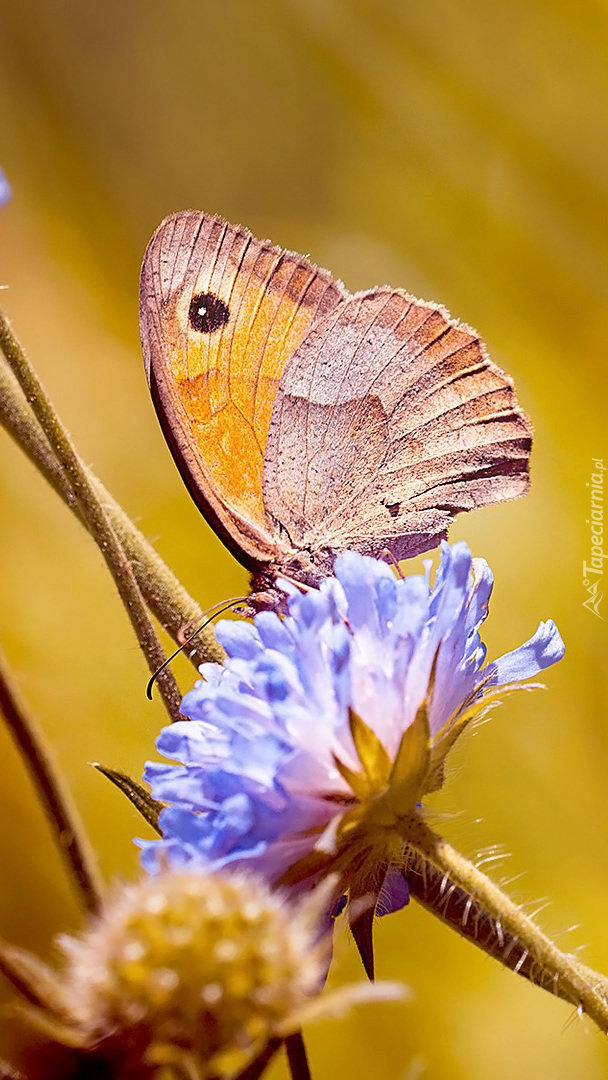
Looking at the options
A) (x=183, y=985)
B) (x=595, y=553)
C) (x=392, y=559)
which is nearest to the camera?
(x=183, y=985)

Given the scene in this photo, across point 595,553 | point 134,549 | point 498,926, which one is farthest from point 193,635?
point 595,553

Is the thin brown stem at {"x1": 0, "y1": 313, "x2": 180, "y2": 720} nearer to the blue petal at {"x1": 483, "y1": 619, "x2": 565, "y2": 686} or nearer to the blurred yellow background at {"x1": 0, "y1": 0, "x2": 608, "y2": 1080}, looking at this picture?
the blue petal at {"x1": 483, "y1": 619, "x2": 565, "y2": 686}

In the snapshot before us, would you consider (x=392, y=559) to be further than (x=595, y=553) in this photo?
No

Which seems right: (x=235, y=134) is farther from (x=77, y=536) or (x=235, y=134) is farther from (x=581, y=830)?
(x=581, y=830)

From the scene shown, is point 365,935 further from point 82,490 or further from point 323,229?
point 323,229

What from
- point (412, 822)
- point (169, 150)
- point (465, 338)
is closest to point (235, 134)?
point (169, 150)

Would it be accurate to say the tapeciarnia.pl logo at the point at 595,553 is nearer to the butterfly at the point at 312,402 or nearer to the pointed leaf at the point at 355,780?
the butterfly at the point at 312,402
